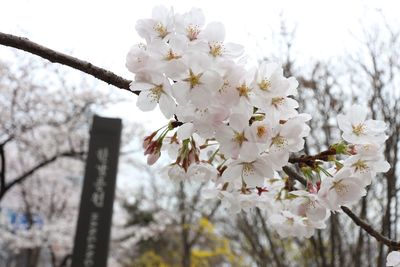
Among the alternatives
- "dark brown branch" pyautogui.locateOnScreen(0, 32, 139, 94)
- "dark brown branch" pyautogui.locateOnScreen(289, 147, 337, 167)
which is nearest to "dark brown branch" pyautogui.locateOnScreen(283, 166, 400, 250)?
"dark brown branch" pyautogui.locateOnScreen(289, 147, 337, 167)

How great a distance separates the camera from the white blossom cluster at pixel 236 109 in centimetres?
86

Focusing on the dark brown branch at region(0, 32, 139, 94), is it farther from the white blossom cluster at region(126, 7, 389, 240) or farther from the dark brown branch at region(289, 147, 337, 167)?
the dark brown branch at region(289, 147, 337, 167)

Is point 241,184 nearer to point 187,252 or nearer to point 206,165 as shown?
point 206,165

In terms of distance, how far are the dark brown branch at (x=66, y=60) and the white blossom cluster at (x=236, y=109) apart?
0.23 feet

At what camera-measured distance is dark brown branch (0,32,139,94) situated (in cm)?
100

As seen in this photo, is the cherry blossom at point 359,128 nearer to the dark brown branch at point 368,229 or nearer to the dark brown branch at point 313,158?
the dark brown branch at point 313,158

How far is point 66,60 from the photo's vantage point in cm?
102

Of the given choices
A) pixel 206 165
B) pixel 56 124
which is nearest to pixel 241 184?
pixel 206 165

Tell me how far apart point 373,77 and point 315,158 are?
10.5ft

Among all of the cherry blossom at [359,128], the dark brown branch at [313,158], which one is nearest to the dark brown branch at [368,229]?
the dark brown branch at [313,158]

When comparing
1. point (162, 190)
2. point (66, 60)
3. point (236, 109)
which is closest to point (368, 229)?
point (236, 109)

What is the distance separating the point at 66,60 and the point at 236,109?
430mm

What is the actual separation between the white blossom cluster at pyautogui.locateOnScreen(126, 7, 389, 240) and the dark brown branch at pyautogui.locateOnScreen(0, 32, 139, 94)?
7 centimetres

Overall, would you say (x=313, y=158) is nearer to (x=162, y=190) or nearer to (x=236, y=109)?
(x=236, y=109)
